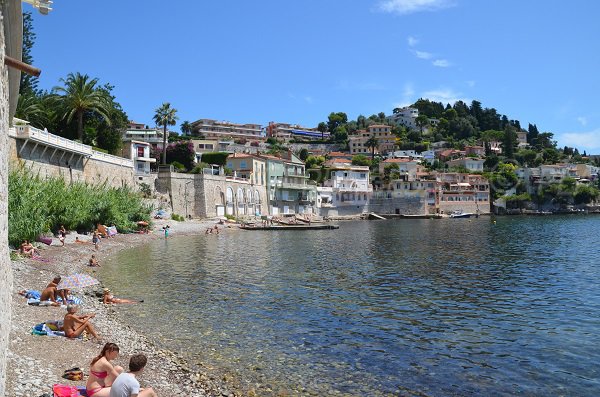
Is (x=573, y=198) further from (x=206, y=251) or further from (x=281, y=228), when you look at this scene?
(x=206, y=251)

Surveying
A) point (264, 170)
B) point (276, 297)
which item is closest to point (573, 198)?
point (264, 170)

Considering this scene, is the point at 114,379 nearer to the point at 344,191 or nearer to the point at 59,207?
the point at 59,207

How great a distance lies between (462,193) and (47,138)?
86220 millimetres

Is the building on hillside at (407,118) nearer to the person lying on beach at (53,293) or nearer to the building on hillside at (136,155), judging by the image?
the building on hillside at (136,155)

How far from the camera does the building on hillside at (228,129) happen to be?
145250 mm

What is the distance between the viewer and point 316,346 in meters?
11.8

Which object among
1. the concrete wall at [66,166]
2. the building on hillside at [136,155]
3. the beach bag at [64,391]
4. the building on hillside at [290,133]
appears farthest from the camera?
the building on hillside at [290,133]

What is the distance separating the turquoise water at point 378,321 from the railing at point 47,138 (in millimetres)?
11873

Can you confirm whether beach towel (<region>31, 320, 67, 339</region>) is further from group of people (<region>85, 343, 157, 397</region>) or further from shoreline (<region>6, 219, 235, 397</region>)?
group of people (<region>85, 343, 157, 397</region>)

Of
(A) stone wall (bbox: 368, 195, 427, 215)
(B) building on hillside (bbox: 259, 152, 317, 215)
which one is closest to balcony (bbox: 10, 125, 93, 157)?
(B) building on hillside (bbox: 259, 152, 317, 215)

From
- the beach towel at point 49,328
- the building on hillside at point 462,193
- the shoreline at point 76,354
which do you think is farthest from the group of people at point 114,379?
the building on hillside at point 462,193

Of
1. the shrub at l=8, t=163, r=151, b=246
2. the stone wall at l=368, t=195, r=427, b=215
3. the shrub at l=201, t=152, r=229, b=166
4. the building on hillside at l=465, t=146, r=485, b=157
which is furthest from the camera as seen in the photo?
the building on hillside at l=465, t=146, r=485, b=157

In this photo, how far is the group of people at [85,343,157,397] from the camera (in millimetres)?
6719

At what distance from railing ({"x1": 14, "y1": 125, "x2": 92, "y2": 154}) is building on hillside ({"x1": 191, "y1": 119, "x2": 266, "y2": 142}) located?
101m
